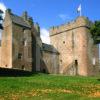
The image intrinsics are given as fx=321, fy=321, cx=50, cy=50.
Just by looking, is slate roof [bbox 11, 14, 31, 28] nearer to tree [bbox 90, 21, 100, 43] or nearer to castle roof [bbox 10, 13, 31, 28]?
castle roof [bbox 10, 13, 31, 28]

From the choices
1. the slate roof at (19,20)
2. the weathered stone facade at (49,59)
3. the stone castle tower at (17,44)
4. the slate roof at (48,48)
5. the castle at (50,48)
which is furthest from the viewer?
the slate roof at (48,48)

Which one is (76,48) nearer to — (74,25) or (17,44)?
(74,25)

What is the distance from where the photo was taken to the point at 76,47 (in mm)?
65750

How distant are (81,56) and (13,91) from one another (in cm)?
4282

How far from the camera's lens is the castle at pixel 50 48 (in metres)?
57.8

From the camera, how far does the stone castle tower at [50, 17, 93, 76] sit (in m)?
64.2

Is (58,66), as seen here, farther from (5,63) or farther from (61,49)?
(5,63)

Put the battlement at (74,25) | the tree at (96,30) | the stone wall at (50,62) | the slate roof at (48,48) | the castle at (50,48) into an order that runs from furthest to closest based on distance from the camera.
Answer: the slate roof at (48,48)
the battlement at (74,25)
the stone wall at (50,62)
the castle at (50,48)
the tree at (96,30)

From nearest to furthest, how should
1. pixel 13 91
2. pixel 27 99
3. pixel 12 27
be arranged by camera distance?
pixel 27 99
pixel 13 91
pixel 12 27

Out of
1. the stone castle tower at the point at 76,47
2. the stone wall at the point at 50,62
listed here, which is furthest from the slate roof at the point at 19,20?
the stone castle tower at the point at 76,47

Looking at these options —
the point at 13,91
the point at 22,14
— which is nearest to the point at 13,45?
the point at 22,14

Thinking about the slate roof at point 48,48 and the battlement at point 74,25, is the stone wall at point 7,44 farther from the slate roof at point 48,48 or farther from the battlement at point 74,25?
the battlement at point 74,25

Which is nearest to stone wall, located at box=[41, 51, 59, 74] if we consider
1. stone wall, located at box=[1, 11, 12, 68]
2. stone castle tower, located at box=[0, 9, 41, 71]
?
stone castle tower, located at box=[0, 9, 41, 71]

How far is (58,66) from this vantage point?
2717 inches
